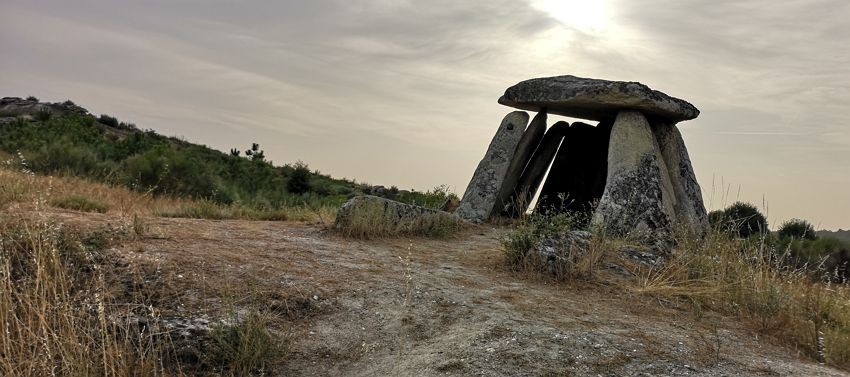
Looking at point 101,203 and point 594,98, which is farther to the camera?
point 594,98

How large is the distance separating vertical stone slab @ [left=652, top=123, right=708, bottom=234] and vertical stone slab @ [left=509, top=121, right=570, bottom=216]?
83.2 inches

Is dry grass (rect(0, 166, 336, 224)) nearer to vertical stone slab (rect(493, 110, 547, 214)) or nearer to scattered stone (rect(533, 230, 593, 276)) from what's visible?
scattered stone (rect(533, 230, 593, 276))

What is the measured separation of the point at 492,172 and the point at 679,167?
323 centimetres

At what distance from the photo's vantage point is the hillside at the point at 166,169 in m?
14.7

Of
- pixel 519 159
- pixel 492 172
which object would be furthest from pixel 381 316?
pixel 519 159

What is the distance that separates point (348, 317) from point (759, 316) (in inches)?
138

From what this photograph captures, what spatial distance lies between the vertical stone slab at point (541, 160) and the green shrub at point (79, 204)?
6.99 m

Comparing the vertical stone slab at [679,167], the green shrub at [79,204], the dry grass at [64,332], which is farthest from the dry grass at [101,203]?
the vertical stone slab at [679,167]

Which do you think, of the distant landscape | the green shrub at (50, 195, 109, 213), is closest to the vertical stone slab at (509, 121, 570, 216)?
the distant landscape

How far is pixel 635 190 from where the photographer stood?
9.32 meters

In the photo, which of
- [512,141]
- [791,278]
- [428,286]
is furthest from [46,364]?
[512,141]

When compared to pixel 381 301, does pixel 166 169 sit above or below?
above

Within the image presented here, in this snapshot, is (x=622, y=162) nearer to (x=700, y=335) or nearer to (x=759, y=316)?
(x=759, y=316)

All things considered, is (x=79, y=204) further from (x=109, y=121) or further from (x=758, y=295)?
(x=109, y=121)
